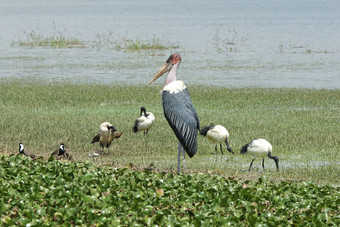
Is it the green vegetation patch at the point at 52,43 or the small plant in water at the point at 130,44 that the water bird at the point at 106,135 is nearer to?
the small plant in water at the point at 130,44

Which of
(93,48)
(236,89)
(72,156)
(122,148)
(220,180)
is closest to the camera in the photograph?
(220,180)

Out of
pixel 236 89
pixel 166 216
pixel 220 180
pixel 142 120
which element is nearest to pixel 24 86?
pixel 236 89

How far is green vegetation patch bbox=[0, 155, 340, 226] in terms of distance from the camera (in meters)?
7.29

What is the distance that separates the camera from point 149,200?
26.3 ft

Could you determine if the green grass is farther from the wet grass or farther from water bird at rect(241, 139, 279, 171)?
water bird at rect(241, 139, 279, 171)

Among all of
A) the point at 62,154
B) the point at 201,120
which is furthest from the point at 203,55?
the point at 62,154

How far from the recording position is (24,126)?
1461 centimetres

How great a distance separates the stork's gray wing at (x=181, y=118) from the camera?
405 inches

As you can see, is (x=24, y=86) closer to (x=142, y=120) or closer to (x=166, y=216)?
(x=142, y=120)

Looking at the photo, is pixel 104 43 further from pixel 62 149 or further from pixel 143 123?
pixel 62 149

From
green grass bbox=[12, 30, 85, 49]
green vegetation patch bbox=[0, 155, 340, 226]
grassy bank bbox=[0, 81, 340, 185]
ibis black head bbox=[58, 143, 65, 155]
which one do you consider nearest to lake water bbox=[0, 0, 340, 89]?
green grass bbox=[12, 30, 85, 49]

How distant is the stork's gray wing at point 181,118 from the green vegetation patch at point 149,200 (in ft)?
3.02

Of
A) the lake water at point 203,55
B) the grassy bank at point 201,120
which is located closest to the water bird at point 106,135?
the grassy bank at point 201,120

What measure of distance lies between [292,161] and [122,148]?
10.3 feet
